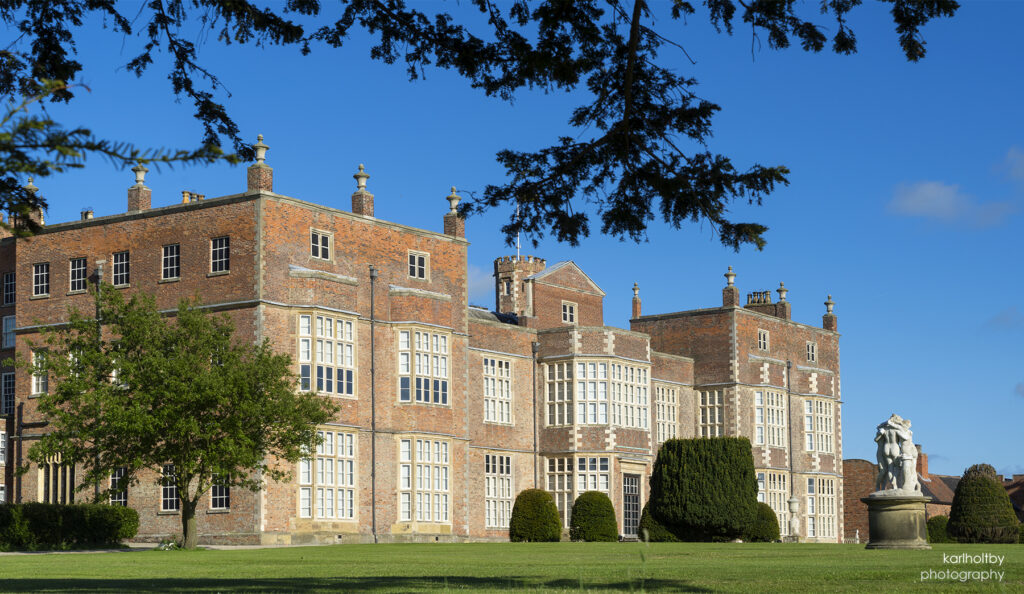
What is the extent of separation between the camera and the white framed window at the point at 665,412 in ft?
170

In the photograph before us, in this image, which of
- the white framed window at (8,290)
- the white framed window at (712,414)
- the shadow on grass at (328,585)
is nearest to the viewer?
the shadow on grass at (328,585)

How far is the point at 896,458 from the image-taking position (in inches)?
1135

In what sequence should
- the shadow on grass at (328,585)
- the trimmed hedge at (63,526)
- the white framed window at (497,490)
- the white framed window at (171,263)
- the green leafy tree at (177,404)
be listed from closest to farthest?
the shadow on grass at (328,585) → the green leafy tree at (177,404) → the trimmed hedge at (63,526) → the white framed window at (171,263) → the white framed window at (497,490)

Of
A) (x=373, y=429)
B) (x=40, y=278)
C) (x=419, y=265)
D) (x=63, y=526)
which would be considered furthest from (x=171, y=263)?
(x=63, y=526)

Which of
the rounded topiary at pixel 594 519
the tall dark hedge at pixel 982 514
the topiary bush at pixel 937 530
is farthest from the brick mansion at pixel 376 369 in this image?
the tall dark hedge at pixel 982 514

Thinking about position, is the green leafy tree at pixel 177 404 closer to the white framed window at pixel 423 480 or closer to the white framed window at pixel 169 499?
the white framed window at pixel 169 499

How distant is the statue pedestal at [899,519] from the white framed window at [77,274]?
2480 centimetres

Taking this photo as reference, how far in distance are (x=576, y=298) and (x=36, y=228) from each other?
159 ft

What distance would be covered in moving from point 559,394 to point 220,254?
14.8 meters

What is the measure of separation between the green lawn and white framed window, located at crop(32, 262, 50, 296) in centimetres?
1515

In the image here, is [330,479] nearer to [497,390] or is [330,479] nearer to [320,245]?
[320,245]

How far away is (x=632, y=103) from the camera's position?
12961 millimetres

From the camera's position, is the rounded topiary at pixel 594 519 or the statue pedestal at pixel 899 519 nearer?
the statue pedestal at pixel 899 519

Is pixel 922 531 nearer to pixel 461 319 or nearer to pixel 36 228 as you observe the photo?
pixel 461 319
